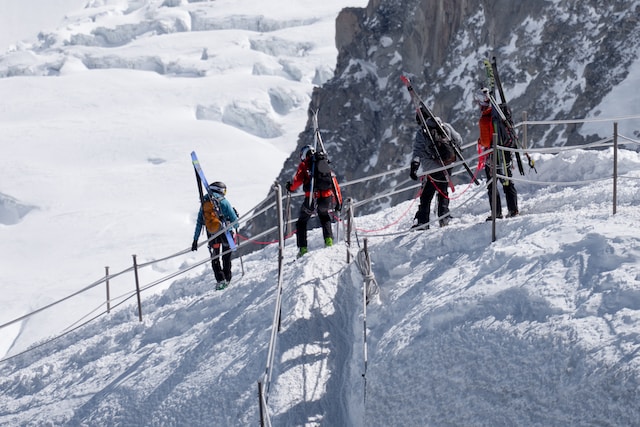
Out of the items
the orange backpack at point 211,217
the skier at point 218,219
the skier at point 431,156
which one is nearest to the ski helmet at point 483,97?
the skier at point 431,156

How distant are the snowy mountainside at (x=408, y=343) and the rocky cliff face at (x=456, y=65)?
27.7m

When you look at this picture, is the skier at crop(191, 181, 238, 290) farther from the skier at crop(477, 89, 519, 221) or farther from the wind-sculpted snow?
the wind-sculpted snow

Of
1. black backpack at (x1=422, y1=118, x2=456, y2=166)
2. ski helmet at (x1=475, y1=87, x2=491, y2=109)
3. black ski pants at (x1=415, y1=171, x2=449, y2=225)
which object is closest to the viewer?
black ski pants at (x1=415, y1=171, x2=449, y2=225)

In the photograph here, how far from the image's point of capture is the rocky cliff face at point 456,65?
39.7 meters

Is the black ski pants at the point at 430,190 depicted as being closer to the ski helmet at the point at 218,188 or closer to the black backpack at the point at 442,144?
the black backpack at the point at 442,144

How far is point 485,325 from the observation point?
677cm

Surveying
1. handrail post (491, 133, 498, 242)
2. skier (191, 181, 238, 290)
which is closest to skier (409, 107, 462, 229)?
handrail post (491, 133, 498, 242)

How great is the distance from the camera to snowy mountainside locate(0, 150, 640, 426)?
6.13 metres

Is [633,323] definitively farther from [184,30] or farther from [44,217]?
[184,30]

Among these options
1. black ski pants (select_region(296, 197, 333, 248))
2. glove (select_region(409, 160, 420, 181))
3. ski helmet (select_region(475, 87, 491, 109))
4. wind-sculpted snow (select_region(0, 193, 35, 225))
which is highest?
ski helmet (select_region(475, 87, 491, 109))

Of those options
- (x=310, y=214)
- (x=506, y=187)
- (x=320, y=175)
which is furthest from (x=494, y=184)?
(x=310, y=214)

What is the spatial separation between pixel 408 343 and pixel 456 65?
1835 inches

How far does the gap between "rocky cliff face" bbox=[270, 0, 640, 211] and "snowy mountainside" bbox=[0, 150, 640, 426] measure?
27690 mm

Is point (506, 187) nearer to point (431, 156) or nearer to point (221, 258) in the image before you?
point (431, 156)
